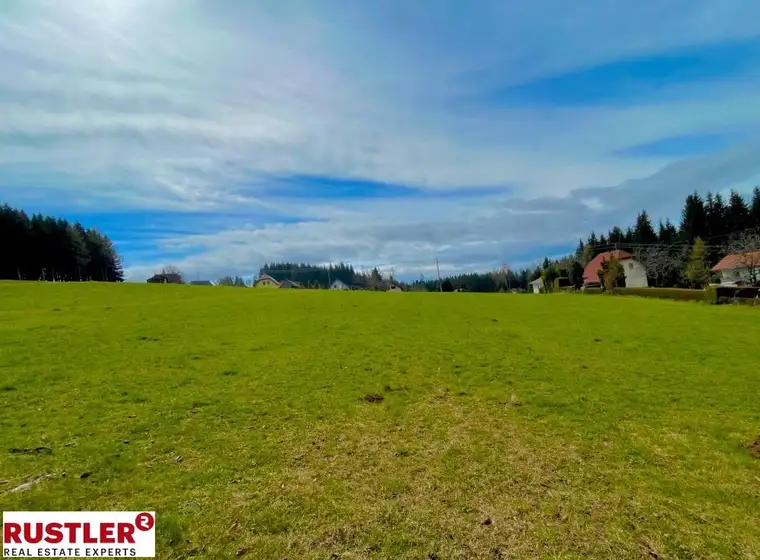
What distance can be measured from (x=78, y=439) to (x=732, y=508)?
8.91 m

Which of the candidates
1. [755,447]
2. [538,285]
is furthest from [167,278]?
[755,447]

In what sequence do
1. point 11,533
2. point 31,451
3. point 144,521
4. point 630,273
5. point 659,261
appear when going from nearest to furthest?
1. point 11,533
2. point 144,521
3. point 31,451
4. point 659,261
5. point 630,273

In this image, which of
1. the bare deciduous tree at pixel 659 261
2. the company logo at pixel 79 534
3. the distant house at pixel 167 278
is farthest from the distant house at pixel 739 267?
the distant house at pixel 167 278

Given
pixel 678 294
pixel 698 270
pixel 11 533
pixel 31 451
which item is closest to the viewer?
pixel 11 533

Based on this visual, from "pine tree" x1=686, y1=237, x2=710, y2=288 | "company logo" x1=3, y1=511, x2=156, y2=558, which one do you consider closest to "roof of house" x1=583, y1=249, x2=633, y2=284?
"pine tree" x1=686, y1=237, x2=710, y2=288

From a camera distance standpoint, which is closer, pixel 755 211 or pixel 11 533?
pixel 11 533

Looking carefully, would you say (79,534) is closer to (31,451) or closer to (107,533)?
(107,533)

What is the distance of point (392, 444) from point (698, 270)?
7572 cm

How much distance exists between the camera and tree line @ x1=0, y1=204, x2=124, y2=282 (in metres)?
60.2

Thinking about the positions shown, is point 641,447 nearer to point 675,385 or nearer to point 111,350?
point 675,385

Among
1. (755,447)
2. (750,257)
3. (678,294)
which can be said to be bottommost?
(755,447)

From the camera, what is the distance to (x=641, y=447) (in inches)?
237

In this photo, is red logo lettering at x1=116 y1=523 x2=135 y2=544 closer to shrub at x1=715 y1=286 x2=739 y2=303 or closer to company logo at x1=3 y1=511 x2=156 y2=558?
company logo at x1=3 y1=511 x2=156 y2=558

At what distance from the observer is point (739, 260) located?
171 ft
